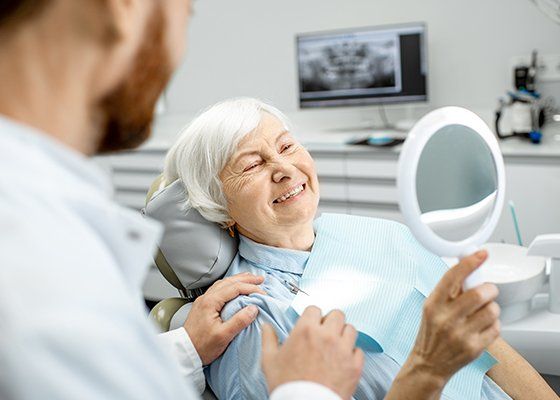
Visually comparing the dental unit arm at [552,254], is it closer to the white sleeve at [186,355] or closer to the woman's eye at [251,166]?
the woman's eye at [251,166]

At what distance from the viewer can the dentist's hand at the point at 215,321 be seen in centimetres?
149

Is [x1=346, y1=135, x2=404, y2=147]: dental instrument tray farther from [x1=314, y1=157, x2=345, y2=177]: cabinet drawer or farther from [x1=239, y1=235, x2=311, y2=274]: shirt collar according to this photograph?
[x1=239, y1=235, x2=311, y2=274]: shirt collar

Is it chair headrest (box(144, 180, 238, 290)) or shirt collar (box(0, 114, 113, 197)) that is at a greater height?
shirt collar (box(0, 114, 113, 197))

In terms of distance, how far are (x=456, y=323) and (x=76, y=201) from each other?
61cm

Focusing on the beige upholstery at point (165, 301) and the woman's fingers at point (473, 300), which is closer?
the woman's fingers at point (473, 300)

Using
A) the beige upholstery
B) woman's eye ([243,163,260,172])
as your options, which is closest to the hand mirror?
woman's eye ([243,163,260,172])

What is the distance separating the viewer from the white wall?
142 inches

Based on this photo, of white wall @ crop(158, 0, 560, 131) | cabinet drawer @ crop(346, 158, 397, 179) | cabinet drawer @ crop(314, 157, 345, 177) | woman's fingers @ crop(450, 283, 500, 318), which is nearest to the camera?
woman's fingers @ crop(450, 283, 500, 318)

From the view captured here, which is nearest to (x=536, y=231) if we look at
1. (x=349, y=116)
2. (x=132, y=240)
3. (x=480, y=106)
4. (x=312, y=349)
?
(x=480, y=106)

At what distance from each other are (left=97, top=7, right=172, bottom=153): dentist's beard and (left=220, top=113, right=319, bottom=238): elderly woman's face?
0.88m

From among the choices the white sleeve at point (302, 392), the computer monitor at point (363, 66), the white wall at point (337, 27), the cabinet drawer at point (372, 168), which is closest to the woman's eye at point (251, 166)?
the white sleeve at point (302, 392)

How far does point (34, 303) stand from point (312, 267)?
1133mm

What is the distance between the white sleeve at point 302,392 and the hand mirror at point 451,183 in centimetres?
28

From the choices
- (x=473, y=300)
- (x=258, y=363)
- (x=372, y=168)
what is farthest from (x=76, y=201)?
(x=372, y=168)
